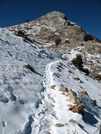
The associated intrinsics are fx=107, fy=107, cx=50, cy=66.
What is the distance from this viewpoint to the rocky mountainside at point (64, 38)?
30.3 m

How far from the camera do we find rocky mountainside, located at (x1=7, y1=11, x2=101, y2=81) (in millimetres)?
30312

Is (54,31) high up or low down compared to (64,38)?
up

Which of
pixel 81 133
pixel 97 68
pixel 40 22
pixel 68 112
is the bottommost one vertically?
pixel 81 133

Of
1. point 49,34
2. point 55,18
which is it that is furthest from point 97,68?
point 55,18

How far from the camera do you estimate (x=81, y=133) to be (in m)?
3.27

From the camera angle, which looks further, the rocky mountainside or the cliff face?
the cliff face

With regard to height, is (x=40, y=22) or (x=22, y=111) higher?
(x=40, y=22)

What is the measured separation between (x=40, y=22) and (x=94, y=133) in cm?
6754

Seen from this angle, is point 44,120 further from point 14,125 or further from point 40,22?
point 40,22

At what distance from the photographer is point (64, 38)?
157ft

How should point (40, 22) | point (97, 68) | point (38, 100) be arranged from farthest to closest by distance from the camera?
point (40, 22) → point (97, 68) → point (38, 100)

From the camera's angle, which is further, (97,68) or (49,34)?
(49,34)

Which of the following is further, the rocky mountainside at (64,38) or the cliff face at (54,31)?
the cliff face at (54,31)

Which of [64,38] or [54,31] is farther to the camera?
[54,31]
